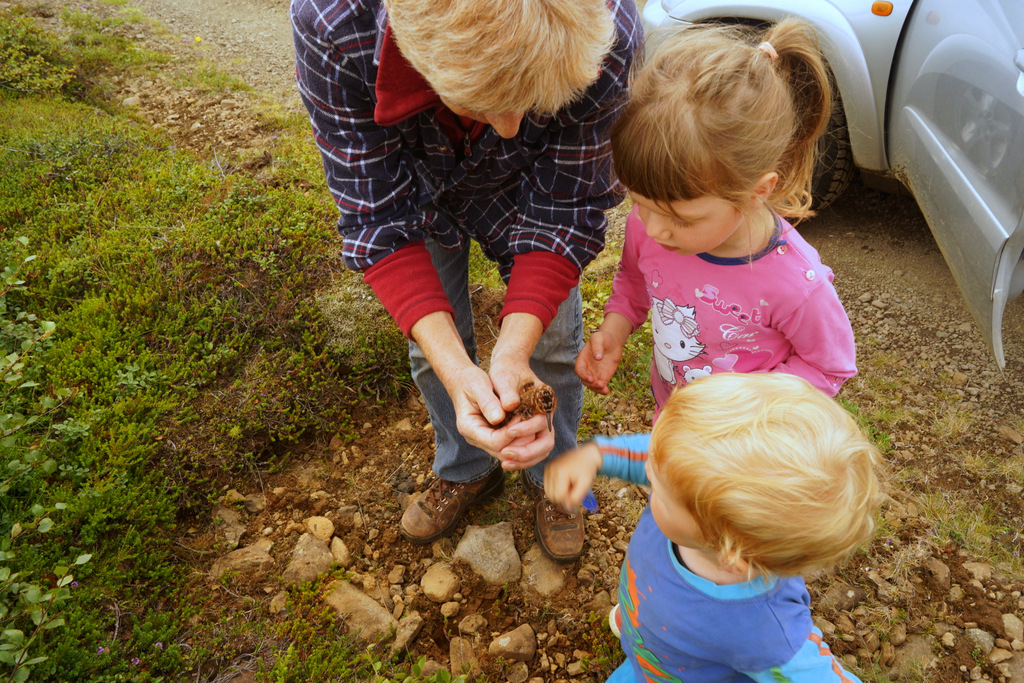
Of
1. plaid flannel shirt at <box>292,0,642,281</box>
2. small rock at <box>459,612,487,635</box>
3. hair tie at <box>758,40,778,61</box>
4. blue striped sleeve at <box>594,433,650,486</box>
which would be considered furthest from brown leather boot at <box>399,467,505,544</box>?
hair tie at <box>758,40,778,61</box>

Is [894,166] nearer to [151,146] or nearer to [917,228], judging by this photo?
[917,228]

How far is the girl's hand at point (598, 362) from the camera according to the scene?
2031mm

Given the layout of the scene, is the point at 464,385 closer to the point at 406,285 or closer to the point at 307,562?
the point at 406,285

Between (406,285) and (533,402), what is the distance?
52cm

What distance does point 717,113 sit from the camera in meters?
1.46

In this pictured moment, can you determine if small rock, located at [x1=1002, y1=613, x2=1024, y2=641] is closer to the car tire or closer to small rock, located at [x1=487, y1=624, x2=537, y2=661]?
small rock, located at [x1=487, y1=624, x2=537, y2=661]

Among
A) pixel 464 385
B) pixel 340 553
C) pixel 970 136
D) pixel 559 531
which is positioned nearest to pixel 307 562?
pixel 340 553

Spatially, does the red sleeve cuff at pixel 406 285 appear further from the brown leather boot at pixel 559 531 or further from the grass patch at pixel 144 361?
the grass patch at pixel 144 361

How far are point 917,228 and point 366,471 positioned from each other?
3568 millimetres

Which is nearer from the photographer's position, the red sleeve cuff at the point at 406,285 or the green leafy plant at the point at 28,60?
the red sleeve cuff at the point at 406,285

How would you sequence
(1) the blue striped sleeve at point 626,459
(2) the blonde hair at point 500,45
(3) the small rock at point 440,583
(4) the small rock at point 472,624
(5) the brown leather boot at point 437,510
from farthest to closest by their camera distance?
(5) the brown leather boot at point 437,510 → (3) the small rock at point 440,583 → (4) the small rock at point 472,624 → (1) the blue striped sleeve at point 626,459 → (2) the blonde hair at point 500,45

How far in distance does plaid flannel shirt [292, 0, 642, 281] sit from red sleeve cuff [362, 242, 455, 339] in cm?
3

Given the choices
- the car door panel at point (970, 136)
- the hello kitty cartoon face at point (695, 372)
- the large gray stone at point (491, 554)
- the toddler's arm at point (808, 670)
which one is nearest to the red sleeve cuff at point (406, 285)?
the hello kitty cartoon face at point (695, 372)

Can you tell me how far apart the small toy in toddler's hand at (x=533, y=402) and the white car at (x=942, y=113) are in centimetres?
164
